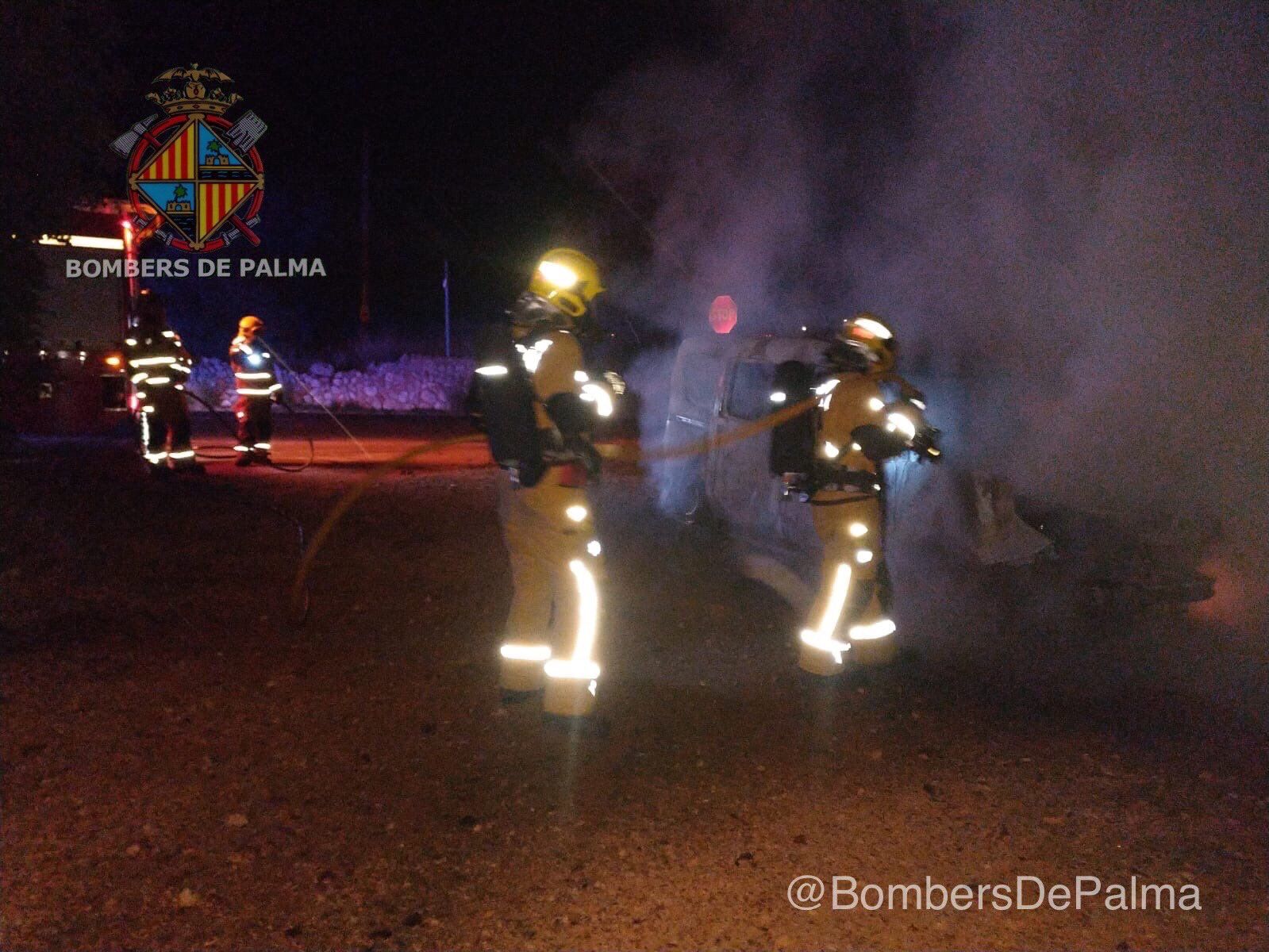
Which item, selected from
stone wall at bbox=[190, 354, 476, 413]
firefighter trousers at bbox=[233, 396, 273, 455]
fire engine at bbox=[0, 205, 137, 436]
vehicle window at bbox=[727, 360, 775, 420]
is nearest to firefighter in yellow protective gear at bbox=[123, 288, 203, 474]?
firefighter trousers at bbox=[233, 396, 273, 455]

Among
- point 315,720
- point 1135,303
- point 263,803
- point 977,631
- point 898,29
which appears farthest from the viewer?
point 898,29

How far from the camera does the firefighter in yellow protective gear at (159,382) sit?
1066cm

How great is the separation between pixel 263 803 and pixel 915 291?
659 centimetres

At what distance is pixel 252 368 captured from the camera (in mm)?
11484

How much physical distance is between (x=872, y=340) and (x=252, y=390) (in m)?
8.30

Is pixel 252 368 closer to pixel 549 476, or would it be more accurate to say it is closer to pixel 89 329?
pixel 89 329

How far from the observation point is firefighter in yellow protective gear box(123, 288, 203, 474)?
10.7 m

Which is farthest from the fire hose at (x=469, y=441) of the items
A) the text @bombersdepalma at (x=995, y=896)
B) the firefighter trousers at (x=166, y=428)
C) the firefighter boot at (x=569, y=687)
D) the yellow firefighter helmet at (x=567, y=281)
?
the firefighter trousers at (x=166, y=428)

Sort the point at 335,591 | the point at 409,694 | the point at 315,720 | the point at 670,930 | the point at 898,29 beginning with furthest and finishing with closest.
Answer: the point at 898,29
the point at 335,591
the point at 409,694
the point at 315,720
the point at 670,930

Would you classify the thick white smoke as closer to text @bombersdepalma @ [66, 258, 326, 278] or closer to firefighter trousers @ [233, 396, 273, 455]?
firefighter trousers @ [233, 396, 273, 455]

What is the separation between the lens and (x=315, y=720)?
4.68m

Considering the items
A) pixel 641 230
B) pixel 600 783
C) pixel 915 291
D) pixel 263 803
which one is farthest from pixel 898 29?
pixel 263 803

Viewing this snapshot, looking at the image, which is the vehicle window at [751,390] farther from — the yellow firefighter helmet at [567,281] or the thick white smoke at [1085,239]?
the yellow firefighter helmet at [567,281]

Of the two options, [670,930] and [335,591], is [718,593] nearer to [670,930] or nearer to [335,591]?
[335,591]
